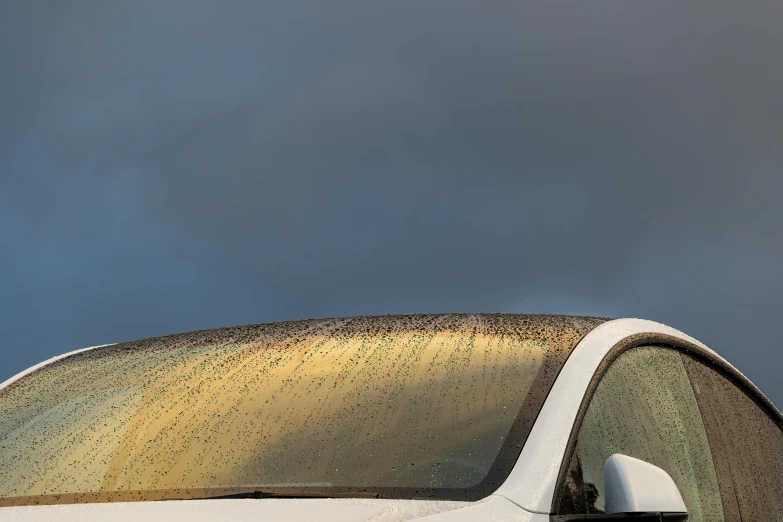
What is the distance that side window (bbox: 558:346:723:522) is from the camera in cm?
277

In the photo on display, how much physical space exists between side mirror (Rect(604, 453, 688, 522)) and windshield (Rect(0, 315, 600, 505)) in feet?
0.83

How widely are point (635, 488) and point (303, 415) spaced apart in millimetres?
939

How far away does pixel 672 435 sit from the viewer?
360 centimetres

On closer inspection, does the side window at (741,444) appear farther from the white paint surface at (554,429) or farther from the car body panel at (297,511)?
the car body panel at (297,511)

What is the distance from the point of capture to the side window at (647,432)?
277cm

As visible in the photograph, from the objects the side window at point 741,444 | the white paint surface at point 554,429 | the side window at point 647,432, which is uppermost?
the white paint surface at point 554,429

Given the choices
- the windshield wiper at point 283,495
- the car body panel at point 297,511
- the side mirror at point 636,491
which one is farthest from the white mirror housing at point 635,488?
the windshield wiper at point 283,495

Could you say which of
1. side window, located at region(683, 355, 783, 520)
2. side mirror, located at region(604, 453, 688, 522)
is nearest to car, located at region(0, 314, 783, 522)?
side mirror, located at region(604, 453, 688, 522)

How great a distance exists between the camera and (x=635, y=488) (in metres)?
2.51

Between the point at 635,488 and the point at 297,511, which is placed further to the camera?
the point at 635,488

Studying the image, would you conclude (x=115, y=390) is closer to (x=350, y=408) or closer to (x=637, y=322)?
(x=350, y=408)

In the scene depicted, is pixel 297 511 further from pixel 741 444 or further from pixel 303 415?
pixel 741 444

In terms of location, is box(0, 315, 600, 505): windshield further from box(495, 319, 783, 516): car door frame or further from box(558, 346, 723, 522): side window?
box(558, 346, 723, 522): side window

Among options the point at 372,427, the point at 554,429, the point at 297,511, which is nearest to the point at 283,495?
the point at 297,511
